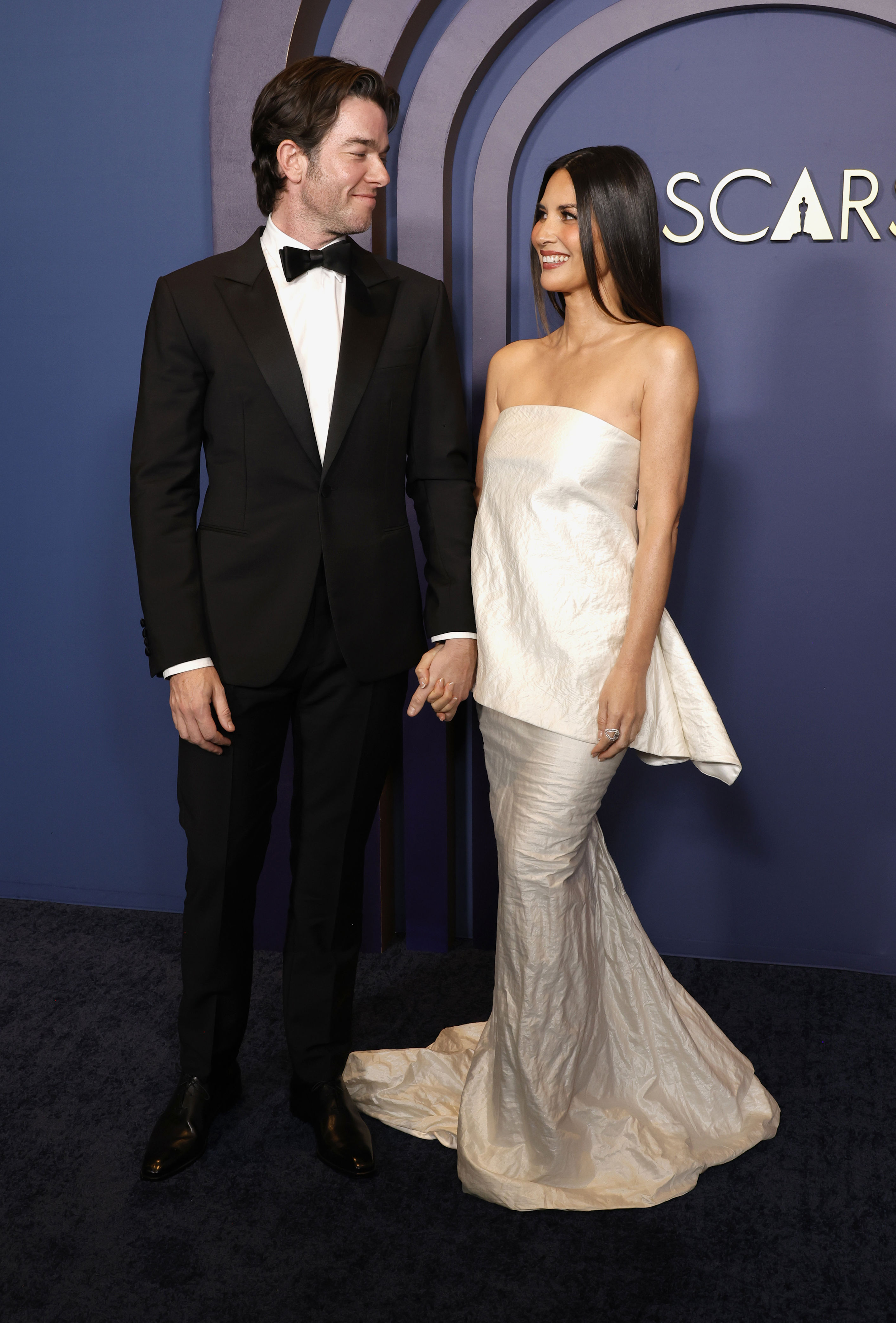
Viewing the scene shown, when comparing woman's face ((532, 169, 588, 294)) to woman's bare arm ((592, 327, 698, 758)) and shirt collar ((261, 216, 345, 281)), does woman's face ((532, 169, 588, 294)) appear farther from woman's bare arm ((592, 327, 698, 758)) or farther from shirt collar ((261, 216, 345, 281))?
shirt collar ((261, 216, 345, 281))

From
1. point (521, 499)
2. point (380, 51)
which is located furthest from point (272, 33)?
point (521, 499)

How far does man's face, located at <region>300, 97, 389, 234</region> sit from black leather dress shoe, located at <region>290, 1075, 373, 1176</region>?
164cm

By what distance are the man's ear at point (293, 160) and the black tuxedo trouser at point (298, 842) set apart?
0.72m

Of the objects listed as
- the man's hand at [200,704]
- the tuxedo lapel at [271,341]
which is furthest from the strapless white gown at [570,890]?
the man's hand at [200,704]

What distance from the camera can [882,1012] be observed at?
2555mm

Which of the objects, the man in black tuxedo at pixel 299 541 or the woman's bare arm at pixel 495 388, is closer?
the man in black tuxedo at pixel 299 541

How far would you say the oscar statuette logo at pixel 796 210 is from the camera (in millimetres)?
2430

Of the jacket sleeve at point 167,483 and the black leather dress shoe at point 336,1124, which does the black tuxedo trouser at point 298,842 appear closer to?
the black leather dress shoe at point 336,1124

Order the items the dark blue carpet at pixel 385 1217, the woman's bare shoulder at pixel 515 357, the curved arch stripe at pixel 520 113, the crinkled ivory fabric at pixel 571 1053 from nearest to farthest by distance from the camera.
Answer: the dark blue carpet at pixel 385 1217 < the crinkled ivory fabric at pixel 571 1053 < the woman's bare shoulder at pixel 515 357 < the curved arch stripe at pixel 520 113

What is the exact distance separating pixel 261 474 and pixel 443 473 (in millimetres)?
349

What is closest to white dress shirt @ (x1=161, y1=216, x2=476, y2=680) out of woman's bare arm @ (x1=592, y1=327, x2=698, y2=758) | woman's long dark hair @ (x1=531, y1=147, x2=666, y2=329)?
woman's long dark hair @ (x1=531, y1=147, x2=666, y2=329)

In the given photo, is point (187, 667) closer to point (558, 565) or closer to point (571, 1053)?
point (558, 565)

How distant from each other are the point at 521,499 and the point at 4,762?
2022 mm

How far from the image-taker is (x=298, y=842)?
6.78 ft
